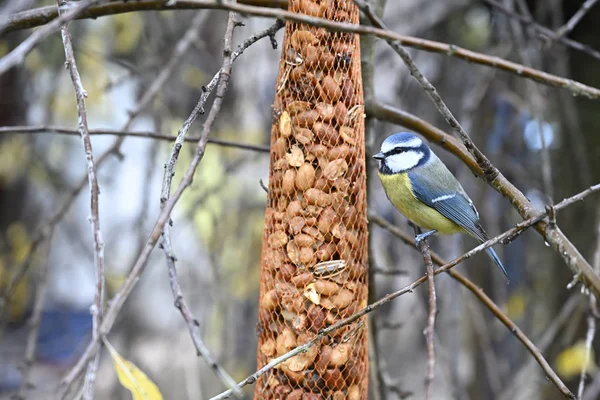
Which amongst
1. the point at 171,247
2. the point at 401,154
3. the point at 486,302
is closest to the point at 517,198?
the point at 486,302

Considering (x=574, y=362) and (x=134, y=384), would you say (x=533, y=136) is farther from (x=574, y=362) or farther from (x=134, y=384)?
(x=134, y=384)

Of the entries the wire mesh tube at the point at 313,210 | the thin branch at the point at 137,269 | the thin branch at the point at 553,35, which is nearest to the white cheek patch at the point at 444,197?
the thin branch at the point at 553,35

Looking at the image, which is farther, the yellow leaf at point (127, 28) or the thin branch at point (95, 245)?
the yellow leaf at point (127, 28)

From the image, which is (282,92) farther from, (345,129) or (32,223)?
(32,223)

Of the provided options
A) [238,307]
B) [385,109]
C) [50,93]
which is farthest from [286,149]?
[238,307]

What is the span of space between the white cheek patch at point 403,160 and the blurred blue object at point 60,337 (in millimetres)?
3009

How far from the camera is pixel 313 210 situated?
162 centimetres

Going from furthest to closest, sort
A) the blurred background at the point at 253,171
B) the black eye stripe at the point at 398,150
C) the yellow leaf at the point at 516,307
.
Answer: the yellow leaf at the point at 516,307 < the blurred background at the point at 253,171 < the black eye stripe at the point at 398,150

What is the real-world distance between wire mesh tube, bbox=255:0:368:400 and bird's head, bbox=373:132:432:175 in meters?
0.40

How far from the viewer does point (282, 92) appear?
64.6 inches

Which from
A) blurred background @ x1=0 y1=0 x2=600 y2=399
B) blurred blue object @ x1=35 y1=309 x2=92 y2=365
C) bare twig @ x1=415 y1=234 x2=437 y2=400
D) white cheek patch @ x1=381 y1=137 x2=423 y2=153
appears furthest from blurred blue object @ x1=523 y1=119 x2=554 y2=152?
blurred blue object @ x1=35 y1=309 x2=92 y2=365

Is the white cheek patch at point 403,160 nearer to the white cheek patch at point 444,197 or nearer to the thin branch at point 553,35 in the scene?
the white cheek patch at point 444,197

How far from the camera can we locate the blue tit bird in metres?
2.27

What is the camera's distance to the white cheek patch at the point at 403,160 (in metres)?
2.18
